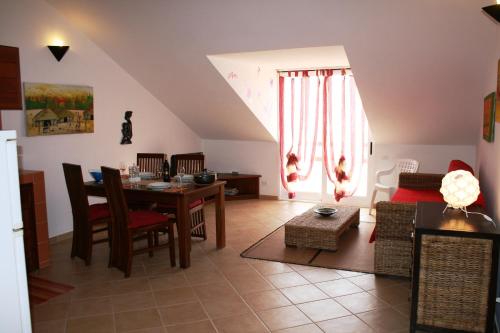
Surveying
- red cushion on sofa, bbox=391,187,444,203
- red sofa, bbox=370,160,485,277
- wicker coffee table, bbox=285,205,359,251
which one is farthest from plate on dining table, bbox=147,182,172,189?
red cushion on sofa, bbox=391,187,444,203

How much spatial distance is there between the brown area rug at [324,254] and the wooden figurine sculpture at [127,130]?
87.3 inches

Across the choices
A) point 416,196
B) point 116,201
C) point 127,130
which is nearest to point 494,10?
A: point 416,196

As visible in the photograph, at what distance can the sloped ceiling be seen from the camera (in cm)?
374

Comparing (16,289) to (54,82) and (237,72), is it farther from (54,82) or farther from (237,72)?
(237,72)

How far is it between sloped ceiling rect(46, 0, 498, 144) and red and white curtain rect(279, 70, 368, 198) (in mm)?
421

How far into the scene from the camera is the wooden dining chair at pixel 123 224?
372cm

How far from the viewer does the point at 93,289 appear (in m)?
3.54

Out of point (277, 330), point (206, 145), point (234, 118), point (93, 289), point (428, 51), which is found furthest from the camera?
point (206, 145)

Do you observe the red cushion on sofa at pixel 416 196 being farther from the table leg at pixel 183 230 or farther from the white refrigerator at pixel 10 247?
the white refrigerator at pixel 10 247

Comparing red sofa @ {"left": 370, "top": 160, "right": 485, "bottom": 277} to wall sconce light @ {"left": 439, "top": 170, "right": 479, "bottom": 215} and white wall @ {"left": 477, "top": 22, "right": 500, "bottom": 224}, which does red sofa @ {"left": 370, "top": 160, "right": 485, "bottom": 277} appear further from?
wall sconce light @ {"left": 439, "top": 170, "right": 479, "bottom": 215}

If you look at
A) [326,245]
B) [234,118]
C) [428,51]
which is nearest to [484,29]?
[428,51]

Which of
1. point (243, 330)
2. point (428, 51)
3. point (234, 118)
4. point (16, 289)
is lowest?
point (243, 330)

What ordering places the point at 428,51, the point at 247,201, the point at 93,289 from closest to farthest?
1. the point at 93,289
2. the point at 428,51
3. the point at 247,201

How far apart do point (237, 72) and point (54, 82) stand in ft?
7.20
